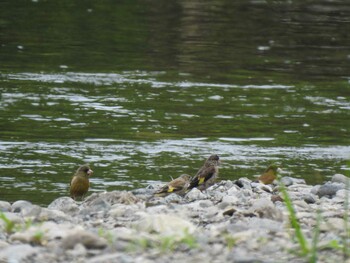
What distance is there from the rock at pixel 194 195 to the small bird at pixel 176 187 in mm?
140

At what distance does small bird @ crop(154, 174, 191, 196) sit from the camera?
11.1 metres

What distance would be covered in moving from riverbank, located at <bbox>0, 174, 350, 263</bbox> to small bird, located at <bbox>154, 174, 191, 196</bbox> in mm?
1270

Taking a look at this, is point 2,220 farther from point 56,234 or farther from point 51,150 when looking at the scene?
point 51,150

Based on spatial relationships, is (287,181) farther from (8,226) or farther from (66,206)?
(8,226)

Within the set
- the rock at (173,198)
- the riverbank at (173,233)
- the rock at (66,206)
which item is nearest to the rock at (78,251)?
the riverbank at (173,233)

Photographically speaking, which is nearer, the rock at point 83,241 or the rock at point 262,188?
the rock at point 83,241

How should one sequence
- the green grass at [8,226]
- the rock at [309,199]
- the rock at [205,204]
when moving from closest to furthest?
the green grass at [8,226], the rock at [205,204], the rock at [309,199]

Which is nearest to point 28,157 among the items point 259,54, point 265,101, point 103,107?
point 103,107

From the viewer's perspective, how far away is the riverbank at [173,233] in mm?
6410

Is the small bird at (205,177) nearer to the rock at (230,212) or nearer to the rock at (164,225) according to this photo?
the rock at (230,212)

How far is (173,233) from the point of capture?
692cm

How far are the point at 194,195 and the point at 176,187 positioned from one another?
1.27 ft

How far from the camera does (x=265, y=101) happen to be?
61.4 feet

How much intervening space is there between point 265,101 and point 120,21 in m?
11.5
